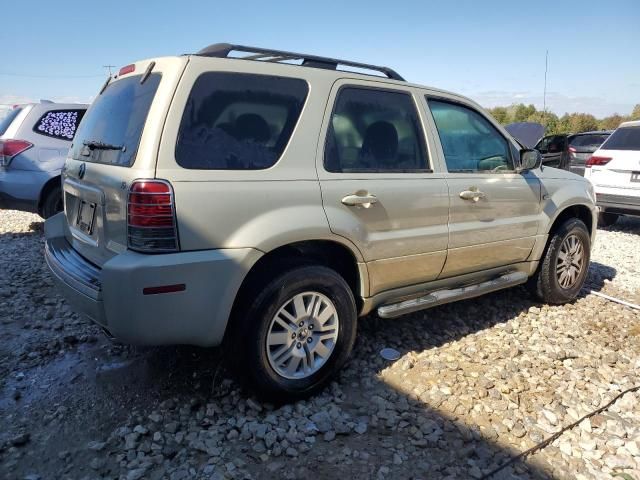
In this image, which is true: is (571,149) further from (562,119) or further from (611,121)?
(611,121)

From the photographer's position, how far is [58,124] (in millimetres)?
6613

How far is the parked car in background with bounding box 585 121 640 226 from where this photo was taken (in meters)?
7.41

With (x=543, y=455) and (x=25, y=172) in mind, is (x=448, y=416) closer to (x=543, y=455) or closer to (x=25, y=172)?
(x=543, y=455)

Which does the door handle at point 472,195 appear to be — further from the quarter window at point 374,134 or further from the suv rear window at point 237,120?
the suv rear window at point 237,120

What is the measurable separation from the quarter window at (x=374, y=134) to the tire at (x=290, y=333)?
0.70 meters

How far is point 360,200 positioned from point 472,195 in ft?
3.51

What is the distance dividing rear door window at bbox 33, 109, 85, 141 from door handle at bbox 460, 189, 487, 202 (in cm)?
524

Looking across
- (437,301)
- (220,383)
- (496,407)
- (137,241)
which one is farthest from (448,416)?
(137,241)

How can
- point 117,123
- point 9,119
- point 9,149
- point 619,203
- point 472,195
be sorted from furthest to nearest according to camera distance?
point 619,203, point 9,119, point 9,149, point 472,195, point 117,123

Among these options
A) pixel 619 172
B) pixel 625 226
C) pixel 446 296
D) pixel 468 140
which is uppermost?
pixel 468 140

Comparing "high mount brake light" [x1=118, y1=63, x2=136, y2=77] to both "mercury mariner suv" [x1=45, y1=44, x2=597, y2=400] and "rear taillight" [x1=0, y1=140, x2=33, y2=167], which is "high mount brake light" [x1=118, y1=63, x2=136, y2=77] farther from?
"rear taillight" [x1=0, y1=140, x2=33, y2=167]

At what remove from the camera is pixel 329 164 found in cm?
296

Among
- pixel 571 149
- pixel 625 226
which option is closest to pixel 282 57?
pixel 625 226

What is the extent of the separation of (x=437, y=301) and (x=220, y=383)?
1.60 metres
